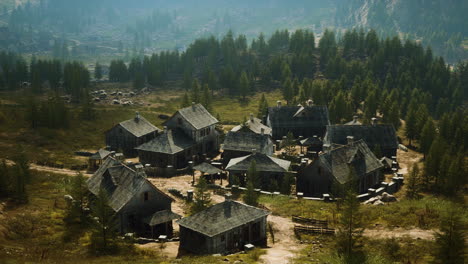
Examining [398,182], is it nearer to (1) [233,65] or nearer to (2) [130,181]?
(2) [130,181]

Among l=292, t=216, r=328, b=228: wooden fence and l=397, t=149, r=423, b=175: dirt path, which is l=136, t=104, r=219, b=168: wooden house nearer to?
l=292, t=216, r=328, b=228: wooden fence

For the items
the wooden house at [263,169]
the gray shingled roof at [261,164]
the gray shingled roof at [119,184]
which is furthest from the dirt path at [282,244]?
the gray shingled roof at [261,164]

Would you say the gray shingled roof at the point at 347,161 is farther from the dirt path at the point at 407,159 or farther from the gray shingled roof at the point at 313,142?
the gray shingled roof at the point at 313,142

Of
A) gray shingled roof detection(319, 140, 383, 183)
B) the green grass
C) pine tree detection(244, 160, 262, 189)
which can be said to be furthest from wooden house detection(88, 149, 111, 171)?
gray shingled roof detection(319, 140, 383, 183)

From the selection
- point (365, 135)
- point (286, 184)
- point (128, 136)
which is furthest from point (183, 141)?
point (365, 135)

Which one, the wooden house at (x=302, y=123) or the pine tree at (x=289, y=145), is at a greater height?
the wooden house at (x=302, y=123)

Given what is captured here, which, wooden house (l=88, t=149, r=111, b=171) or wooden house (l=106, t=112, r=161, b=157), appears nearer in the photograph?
wooden house (l=88, t=149, r=111, b=171)

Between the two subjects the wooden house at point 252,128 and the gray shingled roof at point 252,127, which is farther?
the gray shingled roof at point 252,127

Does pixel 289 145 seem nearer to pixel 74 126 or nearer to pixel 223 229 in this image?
pixel 223 229
